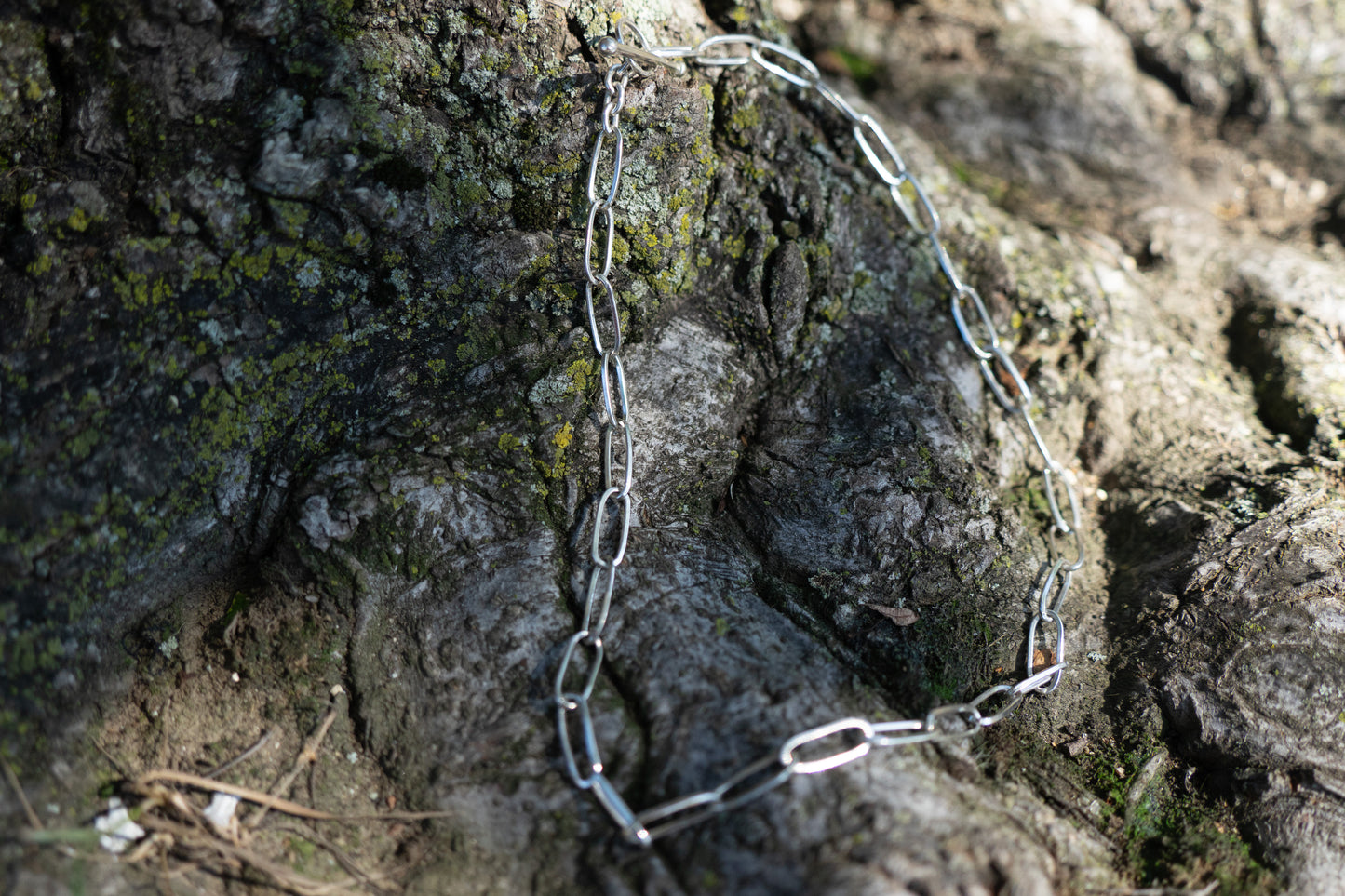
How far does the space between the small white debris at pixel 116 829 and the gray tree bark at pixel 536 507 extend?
81mm

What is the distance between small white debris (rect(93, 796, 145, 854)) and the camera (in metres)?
2.29

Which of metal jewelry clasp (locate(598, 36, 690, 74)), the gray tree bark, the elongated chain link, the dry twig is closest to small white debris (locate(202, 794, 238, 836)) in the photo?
the gray tree bark

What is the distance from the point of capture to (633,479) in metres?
2.99

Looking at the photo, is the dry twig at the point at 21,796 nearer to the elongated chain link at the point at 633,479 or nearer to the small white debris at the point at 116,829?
the small white debris at the point at 116,829

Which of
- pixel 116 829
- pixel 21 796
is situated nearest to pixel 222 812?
pixel 116 829

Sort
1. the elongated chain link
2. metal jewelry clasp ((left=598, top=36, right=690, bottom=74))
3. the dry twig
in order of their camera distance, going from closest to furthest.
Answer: the dry twig
the elongated chain link
metal jewelry clasp ((left=598, top=36, right=690, bottom=74))

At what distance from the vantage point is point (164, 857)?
2.30 m

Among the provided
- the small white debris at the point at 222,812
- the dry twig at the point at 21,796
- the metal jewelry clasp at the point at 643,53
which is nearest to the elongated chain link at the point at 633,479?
the metal jewelry clasp at the point at 643,53

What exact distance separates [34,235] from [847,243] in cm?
294

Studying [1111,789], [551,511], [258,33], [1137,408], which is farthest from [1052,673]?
[258,33]

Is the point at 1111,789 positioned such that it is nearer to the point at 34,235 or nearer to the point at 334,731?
the point at 334,731

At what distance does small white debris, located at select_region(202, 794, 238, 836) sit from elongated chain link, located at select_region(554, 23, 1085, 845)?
0.98 m

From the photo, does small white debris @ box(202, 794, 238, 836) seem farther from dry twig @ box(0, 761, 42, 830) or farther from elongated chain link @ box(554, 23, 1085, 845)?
elongated chain link @ box(554, 23, 1085, 845)

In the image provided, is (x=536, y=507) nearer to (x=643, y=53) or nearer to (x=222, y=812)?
(x=222, y=812)
